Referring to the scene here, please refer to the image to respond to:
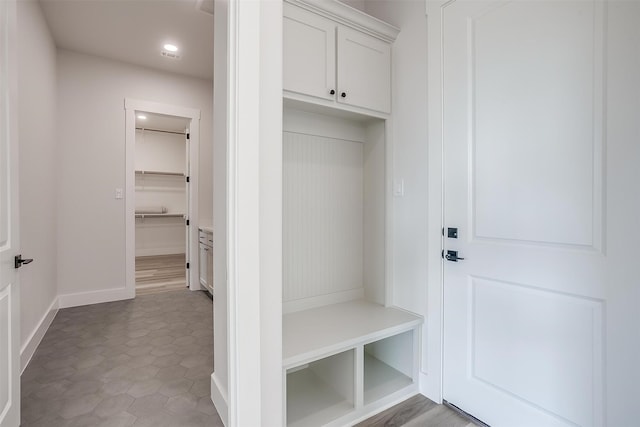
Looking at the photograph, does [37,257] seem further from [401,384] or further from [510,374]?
[510,374]

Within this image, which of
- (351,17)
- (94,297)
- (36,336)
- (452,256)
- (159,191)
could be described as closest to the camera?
(452,256)

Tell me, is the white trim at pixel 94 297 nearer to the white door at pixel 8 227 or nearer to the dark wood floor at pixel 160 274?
the dark wood floor at pixel 160 274

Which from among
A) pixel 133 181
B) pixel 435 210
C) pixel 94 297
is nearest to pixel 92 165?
pixel 133 181

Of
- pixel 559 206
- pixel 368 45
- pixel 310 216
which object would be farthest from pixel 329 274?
pixel 368 45

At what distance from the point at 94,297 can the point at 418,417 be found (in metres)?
3.60

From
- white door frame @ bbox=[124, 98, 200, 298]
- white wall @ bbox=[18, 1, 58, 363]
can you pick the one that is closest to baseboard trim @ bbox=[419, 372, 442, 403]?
white wall @ bbox=[18, 1, 58, 363]

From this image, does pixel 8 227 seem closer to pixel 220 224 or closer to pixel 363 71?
pixel 220 224

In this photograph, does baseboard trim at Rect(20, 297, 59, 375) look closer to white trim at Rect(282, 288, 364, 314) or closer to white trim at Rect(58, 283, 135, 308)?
white trim at Rect(58, 283, 135, 308)

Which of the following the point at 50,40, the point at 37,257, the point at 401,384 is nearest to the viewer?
the point at 401,384

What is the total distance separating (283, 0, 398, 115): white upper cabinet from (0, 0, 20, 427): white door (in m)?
1.27

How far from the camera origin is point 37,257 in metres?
2.55

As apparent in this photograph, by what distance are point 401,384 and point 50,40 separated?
4.36 m

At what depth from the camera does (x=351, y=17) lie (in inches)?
73.7

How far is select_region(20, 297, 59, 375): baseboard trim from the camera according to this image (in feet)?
6.97
